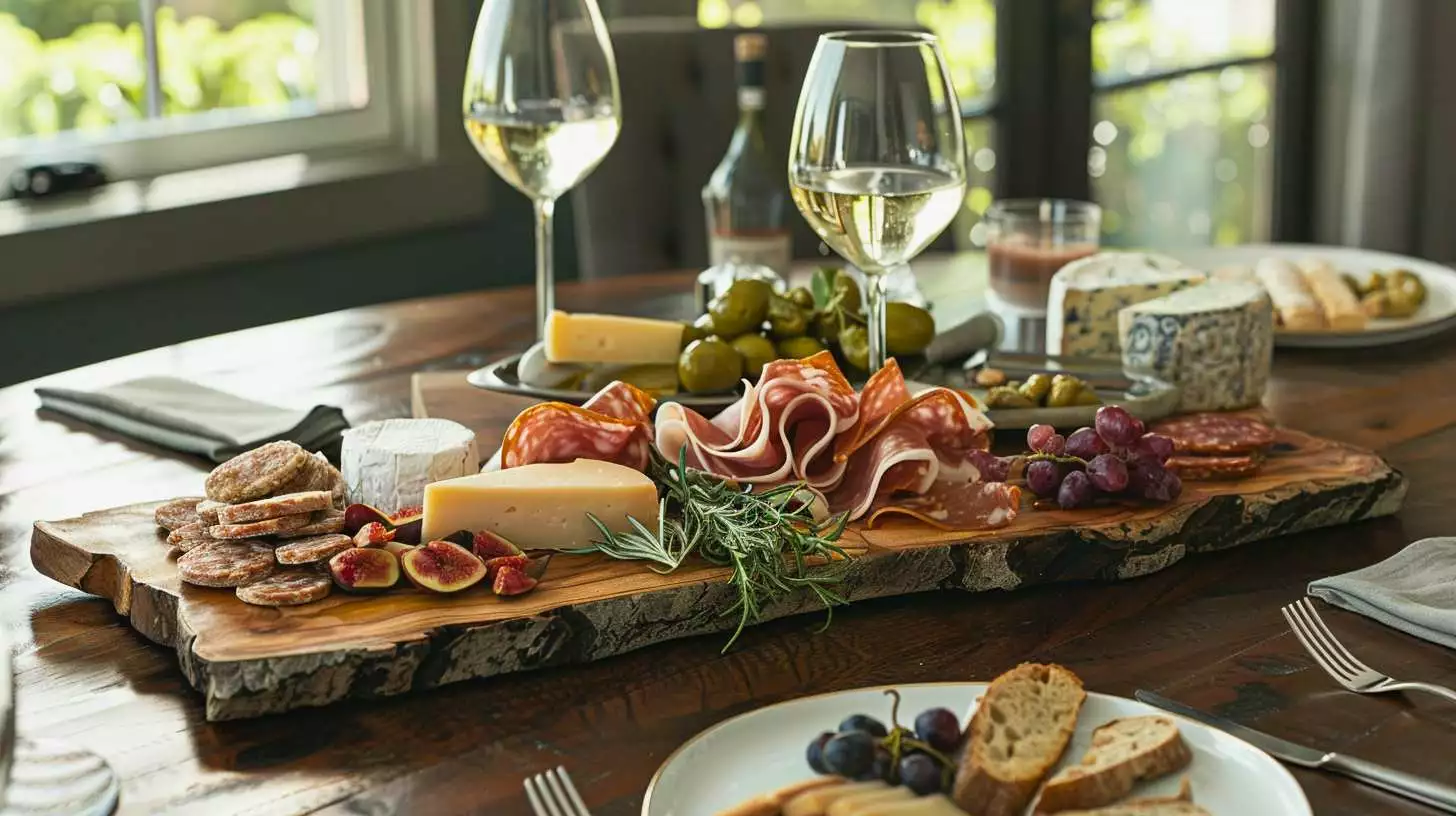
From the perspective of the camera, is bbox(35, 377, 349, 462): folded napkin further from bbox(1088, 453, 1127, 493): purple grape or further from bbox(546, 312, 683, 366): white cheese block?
bbox(1088, 453, 1127, 493): purple grape

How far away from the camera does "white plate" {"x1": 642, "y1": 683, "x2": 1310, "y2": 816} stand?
766mm

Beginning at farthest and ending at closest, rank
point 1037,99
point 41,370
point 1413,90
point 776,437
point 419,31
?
point 1413,90 → point 1037,99 → point 419,31 → point 41,370 → point 776,437

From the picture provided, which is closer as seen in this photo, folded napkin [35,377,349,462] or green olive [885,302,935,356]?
folded napkin [35,377,349,462]

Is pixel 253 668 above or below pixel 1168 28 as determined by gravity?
below

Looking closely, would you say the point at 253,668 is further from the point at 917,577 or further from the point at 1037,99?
the point at 1037,99

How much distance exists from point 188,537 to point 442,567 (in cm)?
20

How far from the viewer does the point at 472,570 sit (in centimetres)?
103

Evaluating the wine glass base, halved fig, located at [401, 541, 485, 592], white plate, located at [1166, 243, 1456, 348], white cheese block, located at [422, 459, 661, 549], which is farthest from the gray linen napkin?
the wine glass base

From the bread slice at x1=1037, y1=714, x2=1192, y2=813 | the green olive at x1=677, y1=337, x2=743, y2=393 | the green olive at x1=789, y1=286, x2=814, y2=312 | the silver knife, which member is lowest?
the silver knife

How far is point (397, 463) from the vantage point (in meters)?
1.18

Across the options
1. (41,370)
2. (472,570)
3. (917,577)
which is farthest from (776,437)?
(41,370)

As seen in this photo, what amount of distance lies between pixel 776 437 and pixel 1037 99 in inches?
127

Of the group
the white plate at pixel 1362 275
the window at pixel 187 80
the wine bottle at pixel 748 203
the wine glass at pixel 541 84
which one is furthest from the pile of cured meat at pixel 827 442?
the window at pixel 187 80

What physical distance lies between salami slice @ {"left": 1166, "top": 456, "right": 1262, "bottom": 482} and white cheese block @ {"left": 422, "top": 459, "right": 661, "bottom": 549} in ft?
1.49
